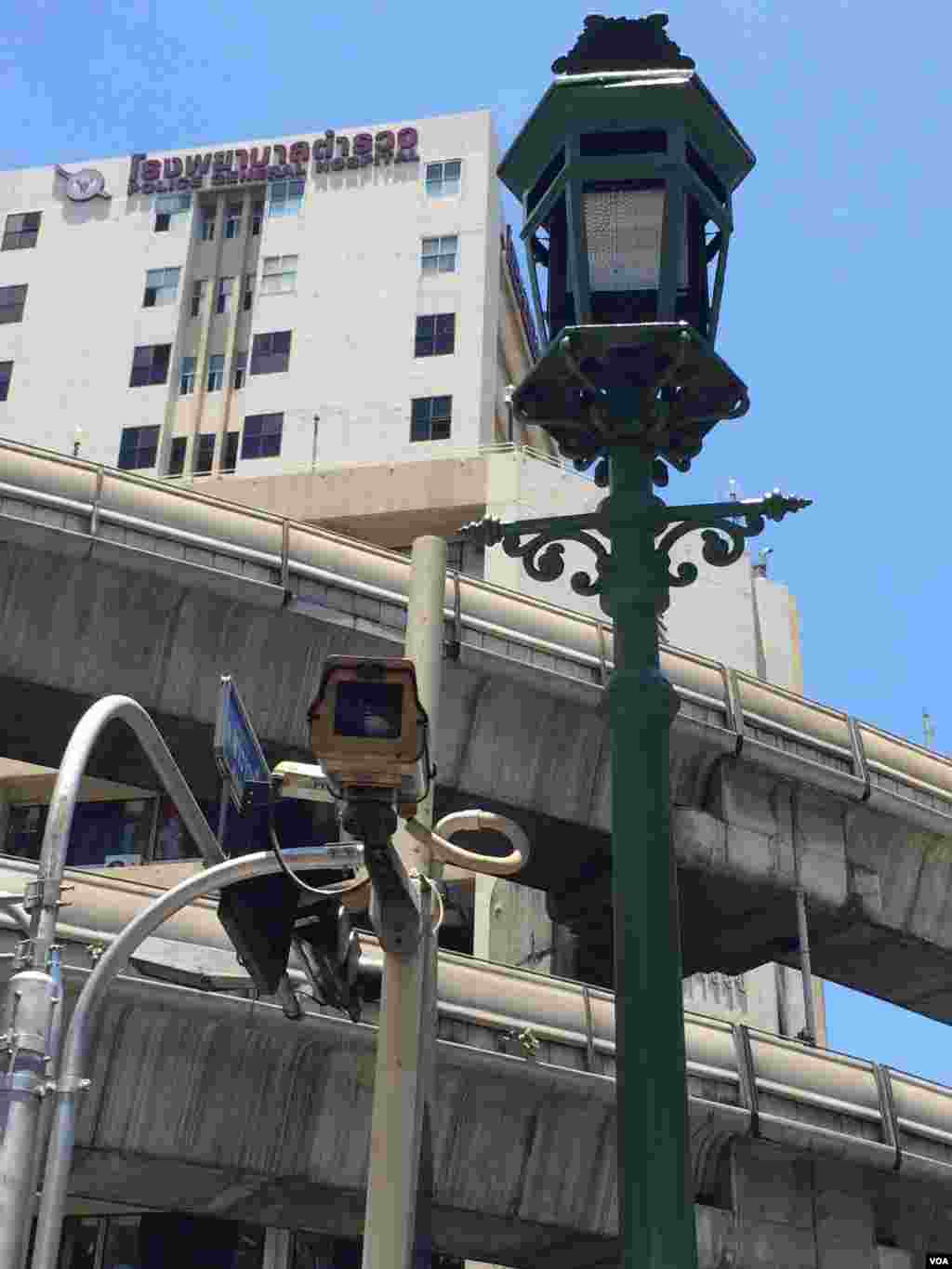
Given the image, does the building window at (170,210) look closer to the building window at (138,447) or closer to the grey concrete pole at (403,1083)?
the building window at (138,447)

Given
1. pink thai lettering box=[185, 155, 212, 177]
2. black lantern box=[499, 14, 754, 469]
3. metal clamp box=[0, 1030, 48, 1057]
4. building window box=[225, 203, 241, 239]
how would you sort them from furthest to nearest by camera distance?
pink thai lettering box=[185, 155, 212, 177], building window box=[225, 203, 241, 239], black lantern box=[499, 14, 754, 469], metal clamp box=[0, 1030, 48, 1057]

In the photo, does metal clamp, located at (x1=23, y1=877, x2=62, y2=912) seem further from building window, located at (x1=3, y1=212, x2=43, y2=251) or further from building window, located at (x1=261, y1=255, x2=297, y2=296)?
building window, located at (x1=3, y1=212, x2=43, y2=251)

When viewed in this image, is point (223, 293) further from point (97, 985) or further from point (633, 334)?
point (97, 985)

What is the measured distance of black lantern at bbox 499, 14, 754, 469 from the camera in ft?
25.7

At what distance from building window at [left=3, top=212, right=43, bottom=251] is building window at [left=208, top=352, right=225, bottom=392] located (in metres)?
9.14

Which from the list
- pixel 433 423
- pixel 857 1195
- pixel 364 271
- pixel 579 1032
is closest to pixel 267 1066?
pixel 579 1032

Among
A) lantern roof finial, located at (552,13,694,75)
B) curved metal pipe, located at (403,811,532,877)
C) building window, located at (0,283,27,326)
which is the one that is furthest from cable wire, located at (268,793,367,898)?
building window, located at (0,283,27,326)

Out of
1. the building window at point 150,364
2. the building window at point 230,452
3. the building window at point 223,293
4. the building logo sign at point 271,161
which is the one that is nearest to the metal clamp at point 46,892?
the building window at point 230,452

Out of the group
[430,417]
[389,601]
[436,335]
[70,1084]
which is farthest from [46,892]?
Result: [436,335]

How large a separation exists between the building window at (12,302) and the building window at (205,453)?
30.2 feet

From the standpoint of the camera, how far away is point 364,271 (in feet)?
199

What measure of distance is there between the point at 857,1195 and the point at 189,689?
13.9 metres

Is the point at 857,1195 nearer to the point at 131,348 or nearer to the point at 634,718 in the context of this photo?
the point at 634,718

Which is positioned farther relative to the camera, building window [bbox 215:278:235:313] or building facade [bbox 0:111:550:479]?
building window [bbox 215:278:235:313]
